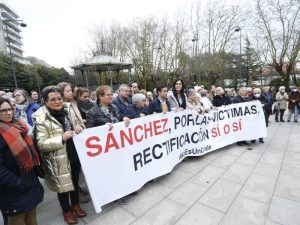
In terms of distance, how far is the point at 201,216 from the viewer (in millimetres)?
2463

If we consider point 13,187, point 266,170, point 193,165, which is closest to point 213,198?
point 193,165

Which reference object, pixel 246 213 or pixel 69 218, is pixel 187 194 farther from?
pixel 69 218

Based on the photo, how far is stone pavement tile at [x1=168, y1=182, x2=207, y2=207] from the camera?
2799 millimetres

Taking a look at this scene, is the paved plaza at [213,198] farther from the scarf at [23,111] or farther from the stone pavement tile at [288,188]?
the scarf at [23,111]

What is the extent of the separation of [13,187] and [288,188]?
3667 mm

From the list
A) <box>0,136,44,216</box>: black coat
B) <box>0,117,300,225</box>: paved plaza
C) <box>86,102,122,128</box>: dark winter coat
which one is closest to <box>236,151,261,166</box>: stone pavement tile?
Answer: <box>0,117,300,225</box>: paved plaza

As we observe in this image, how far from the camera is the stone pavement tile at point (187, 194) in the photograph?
2.80 meters

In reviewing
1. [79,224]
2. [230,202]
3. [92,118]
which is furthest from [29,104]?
[230,202]

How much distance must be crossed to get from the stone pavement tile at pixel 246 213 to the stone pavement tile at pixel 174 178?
3.09 feet

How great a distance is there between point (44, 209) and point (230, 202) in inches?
106

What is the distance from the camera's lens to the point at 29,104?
3760 mm

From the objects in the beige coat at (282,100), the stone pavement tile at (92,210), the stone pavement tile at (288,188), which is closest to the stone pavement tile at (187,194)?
the stone pavement tile at (92,210)

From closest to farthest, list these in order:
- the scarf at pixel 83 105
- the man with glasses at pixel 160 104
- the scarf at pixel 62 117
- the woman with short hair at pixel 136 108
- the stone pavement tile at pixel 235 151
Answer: the scarf at pixel 62 117
the woman with short hair at pixel 136 108
the scarf at pixel 83 105
the man with glasses at pixel 160 104
the stone pavement tile at pixel 235 151

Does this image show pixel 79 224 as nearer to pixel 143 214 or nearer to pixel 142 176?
pixel 143 214
